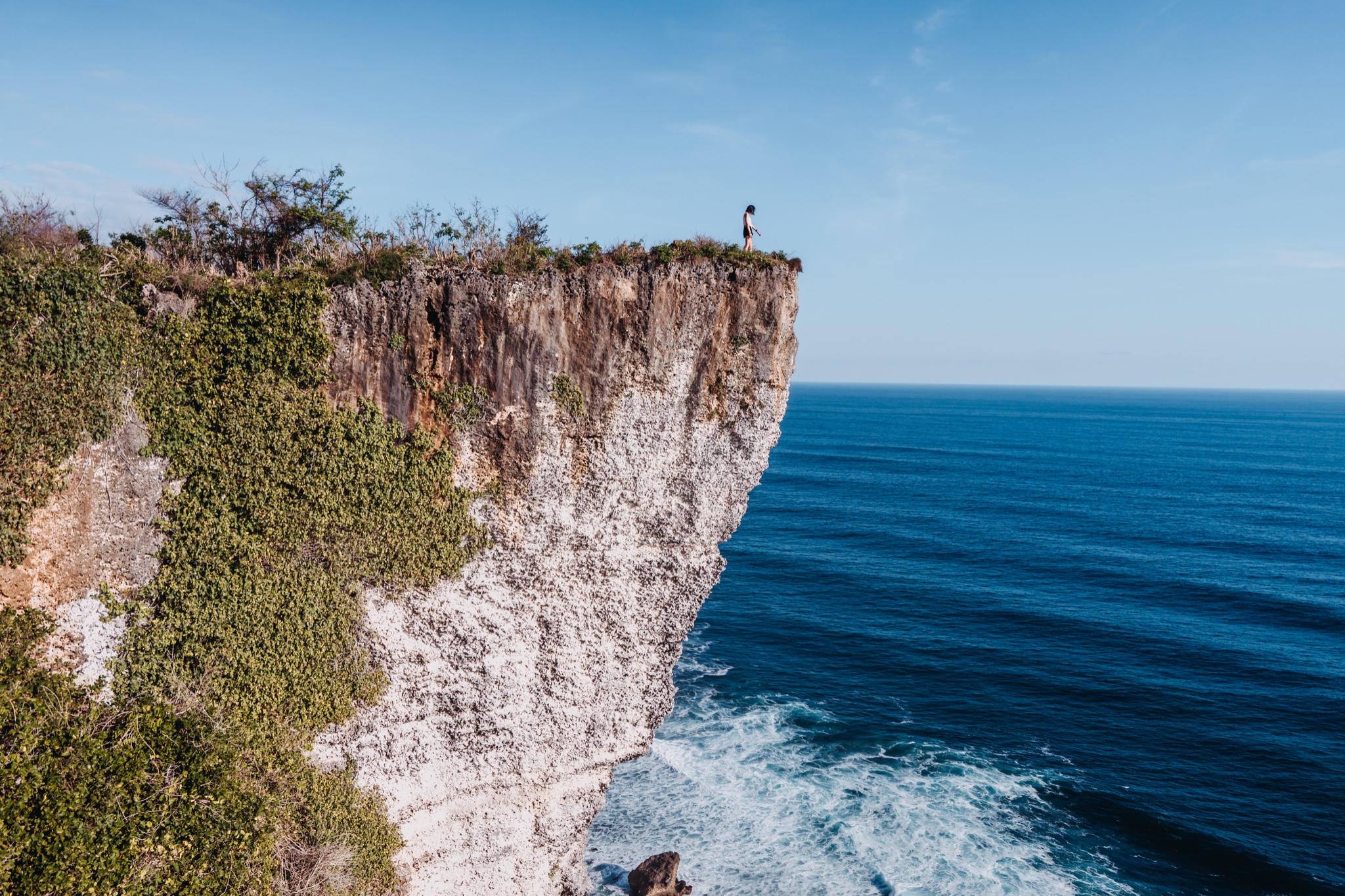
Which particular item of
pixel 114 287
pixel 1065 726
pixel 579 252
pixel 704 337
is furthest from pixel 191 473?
pixel 1065 726

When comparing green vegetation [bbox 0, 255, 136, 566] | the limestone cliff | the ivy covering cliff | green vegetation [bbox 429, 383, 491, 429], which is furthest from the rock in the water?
green vegetation [bbox 0, 255, 136, 566]

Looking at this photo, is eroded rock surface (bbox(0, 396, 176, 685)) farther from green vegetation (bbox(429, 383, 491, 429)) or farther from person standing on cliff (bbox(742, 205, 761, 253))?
person standing on cliff (bbox(742, 205, 761, 253))

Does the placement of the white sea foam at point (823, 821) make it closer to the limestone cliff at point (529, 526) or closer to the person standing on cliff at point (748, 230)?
the limestone cliff at point (529, 526)

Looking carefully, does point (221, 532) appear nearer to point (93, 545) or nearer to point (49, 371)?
point (93, 545)

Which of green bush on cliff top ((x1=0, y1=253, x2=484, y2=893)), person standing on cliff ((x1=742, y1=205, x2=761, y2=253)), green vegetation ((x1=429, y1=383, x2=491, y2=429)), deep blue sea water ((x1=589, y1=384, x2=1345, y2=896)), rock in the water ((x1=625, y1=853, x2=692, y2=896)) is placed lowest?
rock in the water ((x1=625, y1=853, x2=692, y2=896))

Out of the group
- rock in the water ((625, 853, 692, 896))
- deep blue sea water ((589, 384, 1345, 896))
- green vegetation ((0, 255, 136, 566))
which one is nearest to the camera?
green vegetation ((0, 255, 136, 566))

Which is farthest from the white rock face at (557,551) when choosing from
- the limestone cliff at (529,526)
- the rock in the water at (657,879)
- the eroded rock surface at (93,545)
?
the rock in the water at (657,879)
